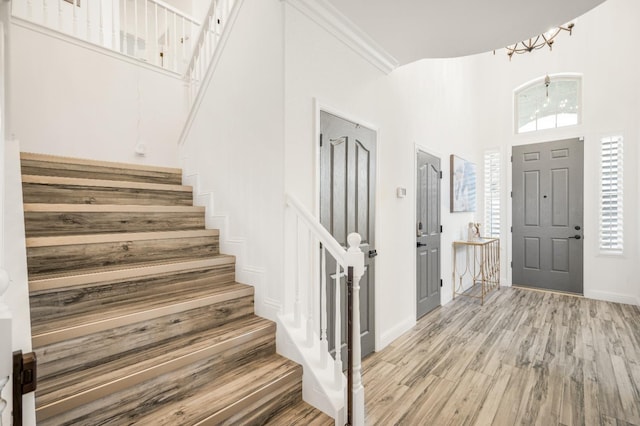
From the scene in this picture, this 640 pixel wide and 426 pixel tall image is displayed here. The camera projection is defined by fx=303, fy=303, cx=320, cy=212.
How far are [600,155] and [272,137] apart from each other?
5118 millimetres

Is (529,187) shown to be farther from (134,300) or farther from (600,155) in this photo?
(134,300)

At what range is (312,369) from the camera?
1.83 m

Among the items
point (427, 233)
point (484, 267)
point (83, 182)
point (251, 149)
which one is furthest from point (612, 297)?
point (83, 182)

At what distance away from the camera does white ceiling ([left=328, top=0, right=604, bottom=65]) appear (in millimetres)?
2100

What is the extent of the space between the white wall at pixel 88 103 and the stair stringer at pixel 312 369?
315 centimetres

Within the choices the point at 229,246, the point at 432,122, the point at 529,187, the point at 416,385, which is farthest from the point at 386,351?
the point at 529,187

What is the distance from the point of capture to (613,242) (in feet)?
14.5

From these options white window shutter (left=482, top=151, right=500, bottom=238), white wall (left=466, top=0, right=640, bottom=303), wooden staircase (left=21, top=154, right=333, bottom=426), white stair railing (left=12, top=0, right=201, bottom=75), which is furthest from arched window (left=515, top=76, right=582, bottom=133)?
wooden staircase (left=21, top=154, right=333, bottom=426)

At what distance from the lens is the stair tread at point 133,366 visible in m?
1.28

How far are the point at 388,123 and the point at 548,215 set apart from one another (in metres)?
3.64

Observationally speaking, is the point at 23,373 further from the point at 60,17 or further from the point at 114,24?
the point at 114,24

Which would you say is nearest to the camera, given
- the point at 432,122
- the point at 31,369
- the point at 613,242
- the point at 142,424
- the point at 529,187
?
the point at 31,369

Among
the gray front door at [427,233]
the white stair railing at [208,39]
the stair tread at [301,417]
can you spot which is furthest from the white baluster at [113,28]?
the stair tread at [301,417]

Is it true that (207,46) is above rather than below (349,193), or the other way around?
above
